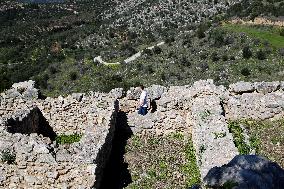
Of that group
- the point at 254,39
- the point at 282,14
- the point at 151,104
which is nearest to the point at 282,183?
the point at 151,104

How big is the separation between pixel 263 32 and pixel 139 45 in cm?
1729

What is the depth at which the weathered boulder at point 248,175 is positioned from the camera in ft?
27.9

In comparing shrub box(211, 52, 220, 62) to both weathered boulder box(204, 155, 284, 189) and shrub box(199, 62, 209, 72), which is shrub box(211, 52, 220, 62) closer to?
shrub box(199, 62, 209, 72)

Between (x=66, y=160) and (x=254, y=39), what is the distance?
1496 inches

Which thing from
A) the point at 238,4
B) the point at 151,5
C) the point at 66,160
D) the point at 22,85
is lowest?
the point at 151,5

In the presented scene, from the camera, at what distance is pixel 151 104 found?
1678 cm

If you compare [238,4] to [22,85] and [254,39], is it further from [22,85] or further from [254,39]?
[22,85]

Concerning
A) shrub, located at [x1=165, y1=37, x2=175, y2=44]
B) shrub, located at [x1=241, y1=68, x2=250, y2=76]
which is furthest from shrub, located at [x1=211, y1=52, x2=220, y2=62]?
shrub, located at [x1=165, y1=37, x2=175, y2=44]

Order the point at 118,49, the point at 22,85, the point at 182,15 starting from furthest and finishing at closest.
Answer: the point at 182,15 < the point at 118,49 < the point at 22,85

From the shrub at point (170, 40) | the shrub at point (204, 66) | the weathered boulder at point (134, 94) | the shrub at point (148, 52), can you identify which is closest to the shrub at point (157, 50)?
the shrub at point (148, 52)

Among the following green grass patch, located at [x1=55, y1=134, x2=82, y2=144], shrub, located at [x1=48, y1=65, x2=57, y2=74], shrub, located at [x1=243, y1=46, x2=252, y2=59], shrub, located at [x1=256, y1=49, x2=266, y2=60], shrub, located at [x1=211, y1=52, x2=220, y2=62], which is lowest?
shrub, located at [x1=48, y1=65, x2=57, y2=74]

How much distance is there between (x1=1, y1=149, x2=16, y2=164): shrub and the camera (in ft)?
38.2

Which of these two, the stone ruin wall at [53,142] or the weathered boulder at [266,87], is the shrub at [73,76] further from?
the weathered boulder at [266,87]

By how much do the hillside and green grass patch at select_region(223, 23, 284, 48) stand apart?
3.8 inches
